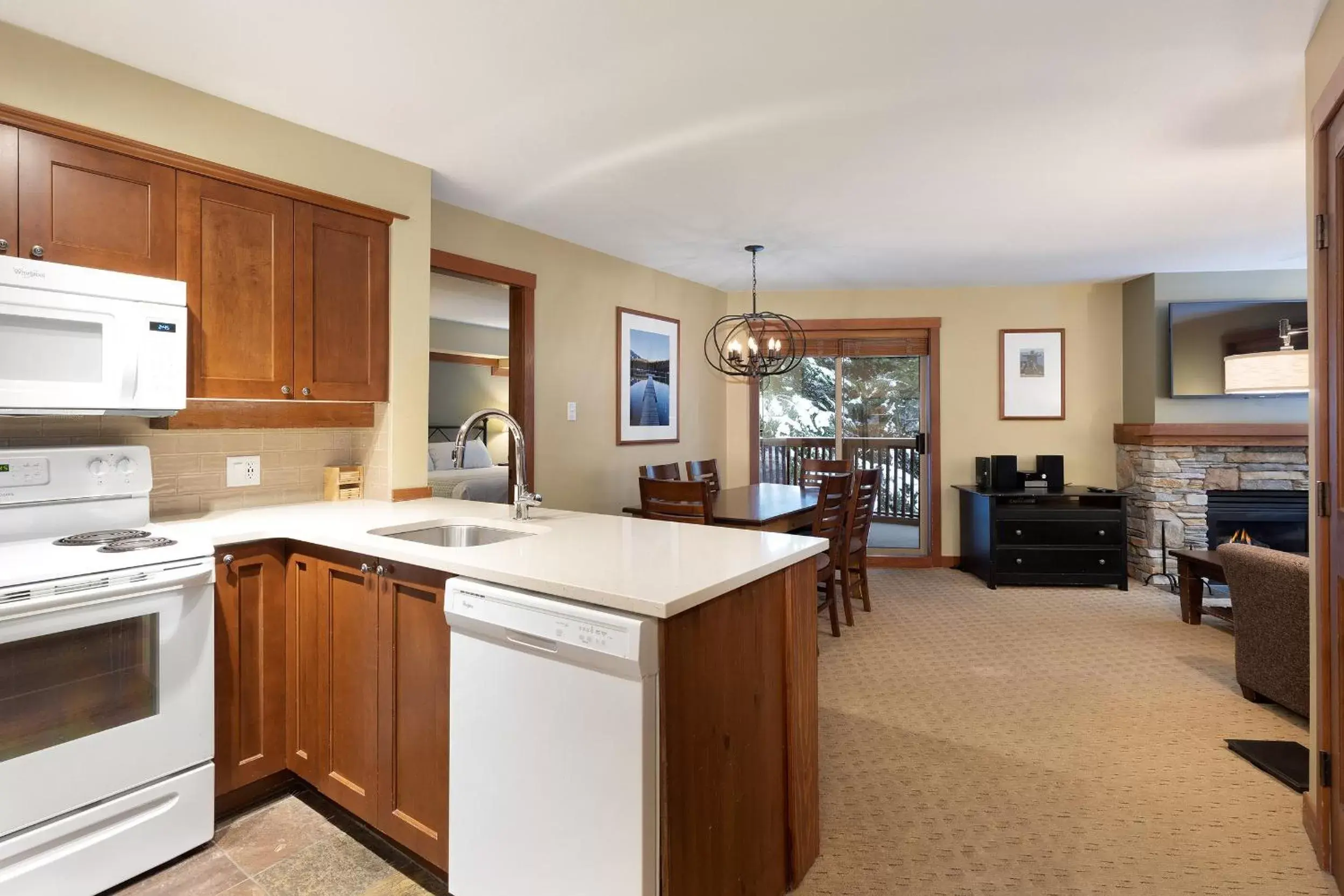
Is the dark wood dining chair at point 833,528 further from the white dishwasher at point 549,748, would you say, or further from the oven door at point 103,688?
the oven door at point 103,688


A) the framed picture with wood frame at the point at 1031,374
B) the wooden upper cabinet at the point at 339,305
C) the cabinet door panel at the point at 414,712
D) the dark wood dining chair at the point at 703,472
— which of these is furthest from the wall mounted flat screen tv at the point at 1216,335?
the cabinet door panel at the point at 414,712

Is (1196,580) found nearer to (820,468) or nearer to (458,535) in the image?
(820,468)

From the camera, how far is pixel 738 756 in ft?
5.34

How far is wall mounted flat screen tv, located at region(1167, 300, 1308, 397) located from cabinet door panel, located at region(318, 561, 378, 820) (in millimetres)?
5653

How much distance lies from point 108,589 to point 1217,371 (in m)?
6.42

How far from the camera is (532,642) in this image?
61.0 inches

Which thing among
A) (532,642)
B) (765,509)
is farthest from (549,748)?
(765,509)

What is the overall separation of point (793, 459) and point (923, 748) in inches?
149

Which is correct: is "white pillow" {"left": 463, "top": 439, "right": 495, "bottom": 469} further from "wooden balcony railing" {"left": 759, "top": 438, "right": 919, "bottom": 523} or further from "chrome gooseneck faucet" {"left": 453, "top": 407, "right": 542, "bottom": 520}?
"chrome gooseneck faucet" {"left": 453, "top": 407, "right": 542, "bottom": 520}

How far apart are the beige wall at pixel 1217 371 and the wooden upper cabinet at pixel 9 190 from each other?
6.35m

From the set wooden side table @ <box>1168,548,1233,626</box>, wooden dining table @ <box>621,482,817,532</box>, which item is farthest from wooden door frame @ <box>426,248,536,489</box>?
wooden side table @ <box>1168,548,1233,626</box>

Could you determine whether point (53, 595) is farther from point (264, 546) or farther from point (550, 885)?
point (550, 885)

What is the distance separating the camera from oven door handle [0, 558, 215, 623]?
5.42 feet

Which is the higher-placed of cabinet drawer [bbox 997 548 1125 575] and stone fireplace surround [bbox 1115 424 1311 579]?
stone fireplace surround [bbox 1115 424 1311 579]
